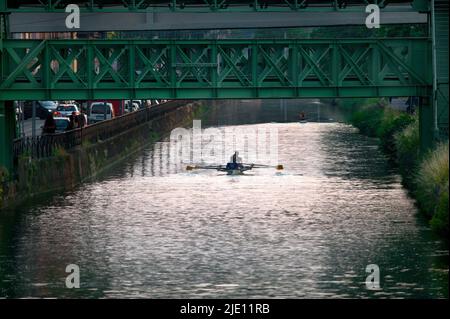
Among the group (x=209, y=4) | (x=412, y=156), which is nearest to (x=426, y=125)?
(x=412, y=156)

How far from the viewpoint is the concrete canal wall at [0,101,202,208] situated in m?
69.6

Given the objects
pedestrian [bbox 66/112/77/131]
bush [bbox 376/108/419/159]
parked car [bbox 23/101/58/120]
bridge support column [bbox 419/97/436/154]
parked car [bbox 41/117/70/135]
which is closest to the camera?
bridge support column [bbox 419/97/436/154]

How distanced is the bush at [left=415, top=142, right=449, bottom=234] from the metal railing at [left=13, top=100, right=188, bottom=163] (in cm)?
1823

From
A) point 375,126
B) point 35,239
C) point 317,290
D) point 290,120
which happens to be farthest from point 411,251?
point 290,120

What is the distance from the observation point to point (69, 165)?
3063 inches

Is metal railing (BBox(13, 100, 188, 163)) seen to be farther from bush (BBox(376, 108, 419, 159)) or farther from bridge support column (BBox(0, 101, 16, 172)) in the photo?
bush (BBox(376, 108, 419, 159))

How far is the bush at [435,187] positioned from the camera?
56550mm

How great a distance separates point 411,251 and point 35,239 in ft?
48.1

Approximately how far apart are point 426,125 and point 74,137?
19757mm

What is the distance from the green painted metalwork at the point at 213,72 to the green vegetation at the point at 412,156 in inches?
170

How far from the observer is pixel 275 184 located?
7900 cm

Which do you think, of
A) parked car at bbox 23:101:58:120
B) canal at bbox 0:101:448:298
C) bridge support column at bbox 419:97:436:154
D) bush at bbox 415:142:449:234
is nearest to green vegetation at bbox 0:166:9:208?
canal at bbox 0:101:448:298

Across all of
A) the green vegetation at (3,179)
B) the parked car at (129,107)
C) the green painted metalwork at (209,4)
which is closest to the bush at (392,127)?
the green painted metalwork at (209,4)

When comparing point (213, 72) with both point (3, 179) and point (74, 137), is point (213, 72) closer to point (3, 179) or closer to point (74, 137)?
point (3, 179)
